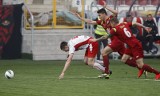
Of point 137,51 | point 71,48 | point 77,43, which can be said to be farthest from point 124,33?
point 71,48

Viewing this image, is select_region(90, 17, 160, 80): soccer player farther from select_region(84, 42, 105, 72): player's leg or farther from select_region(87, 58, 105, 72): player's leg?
select_region(87, 58, 105, 72): player's leg

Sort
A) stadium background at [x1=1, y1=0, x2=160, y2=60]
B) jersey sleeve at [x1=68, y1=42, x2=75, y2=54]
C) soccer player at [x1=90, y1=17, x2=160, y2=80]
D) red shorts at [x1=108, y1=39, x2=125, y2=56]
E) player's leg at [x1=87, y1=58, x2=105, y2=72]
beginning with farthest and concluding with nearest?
stadium background at [x1=1, y1=0, x2=160, y2=60]
red shorts at [x1=108, y1=39, x2=125, y2=56]
player's leg at [x1=87, y1=58, x2=105, y2=72]
jersey sleeve at [x1=68, y1=42, x2=75, y2=54]
soccer player at [x1=90, y1=17, x2=160, y2=80]

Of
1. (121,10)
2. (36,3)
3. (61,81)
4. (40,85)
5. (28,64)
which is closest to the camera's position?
(40,85)

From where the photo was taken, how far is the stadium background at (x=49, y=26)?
3244 centimetres

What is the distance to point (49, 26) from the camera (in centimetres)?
3409

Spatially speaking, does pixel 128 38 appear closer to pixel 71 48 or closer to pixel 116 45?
pixel 116 45

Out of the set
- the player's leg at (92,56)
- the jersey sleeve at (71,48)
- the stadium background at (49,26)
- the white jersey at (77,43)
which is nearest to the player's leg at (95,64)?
the player's leg at (92,56)

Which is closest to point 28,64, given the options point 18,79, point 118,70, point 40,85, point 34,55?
point 34,55

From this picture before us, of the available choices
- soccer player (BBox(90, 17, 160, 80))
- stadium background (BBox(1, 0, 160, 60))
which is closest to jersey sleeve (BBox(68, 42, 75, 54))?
soccer player (BBox(90, 17, 160, 80))

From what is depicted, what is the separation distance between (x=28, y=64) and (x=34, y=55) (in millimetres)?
2772

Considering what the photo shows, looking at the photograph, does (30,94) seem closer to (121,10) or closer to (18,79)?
(18,79)

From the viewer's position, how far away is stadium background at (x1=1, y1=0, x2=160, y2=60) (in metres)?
32.4

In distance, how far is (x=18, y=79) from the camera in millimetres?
20359

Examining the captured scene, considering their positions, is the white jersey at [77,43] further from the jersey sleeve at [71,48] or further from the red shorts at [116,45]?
the red shorts at [116,45]
